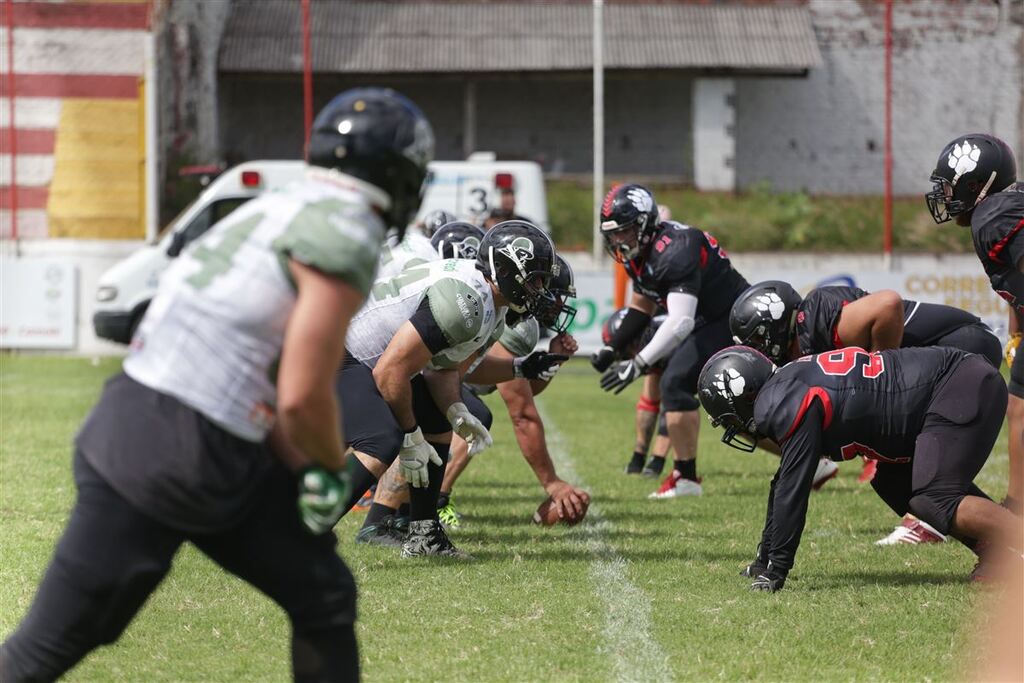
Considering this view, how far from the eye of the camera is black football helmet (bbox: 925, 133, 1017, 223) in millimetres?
6617

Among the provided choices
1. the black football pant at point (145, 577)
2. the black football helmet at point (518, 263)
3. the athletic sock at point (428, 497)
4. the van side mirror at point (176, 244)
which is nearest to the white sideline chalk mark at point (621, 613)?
the athletic sock at point (428, 497)

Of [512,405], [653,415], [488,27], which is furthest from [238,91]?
[512,405]

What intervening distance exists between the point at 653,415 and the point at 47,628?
7.22 metres

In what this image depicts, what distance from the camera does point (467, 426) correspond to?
6.41 metres

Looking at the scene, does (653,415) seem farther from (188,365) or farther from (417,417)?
(188,365)

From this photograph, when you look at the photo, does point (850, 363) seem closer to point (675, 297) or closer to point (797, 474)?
point (797, 474)

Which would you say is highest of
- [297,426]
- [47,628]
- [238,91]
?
[238,91]

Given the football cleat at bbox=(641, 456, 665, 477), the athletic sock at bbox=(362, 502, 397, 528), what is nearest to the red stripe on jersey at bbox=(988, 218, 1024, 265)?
the athletic sock at bbox=(362, 502, 397, 528)

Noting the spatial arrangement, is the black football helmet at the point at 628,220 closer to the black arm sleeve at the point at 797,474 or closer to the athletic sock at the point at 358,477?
the black arm sleeve at the point at 797,474

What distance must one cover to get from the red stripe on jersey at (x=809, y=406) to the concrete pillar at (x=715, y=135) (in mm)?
24549

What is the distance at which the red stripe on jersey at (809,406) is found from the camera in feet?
18.1

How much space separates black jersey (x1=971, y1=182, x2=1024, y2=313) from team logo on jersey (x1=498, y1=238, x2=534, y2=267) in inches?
82.1

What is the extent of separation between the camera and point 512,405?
7.29 m

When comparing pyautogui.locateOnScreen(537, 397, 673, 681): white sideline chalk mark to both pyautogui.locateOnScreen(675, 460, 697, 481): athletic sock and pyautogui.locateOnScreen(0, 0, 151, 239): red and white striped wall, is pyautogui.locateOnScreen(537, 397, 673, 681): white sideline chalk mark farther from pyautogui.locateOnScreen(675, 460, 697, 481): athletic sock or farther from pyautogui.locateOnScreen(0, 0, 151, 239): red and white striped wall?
pyautogui.locateOnScreen(0, 0, 151, 239): red and white striped wall
